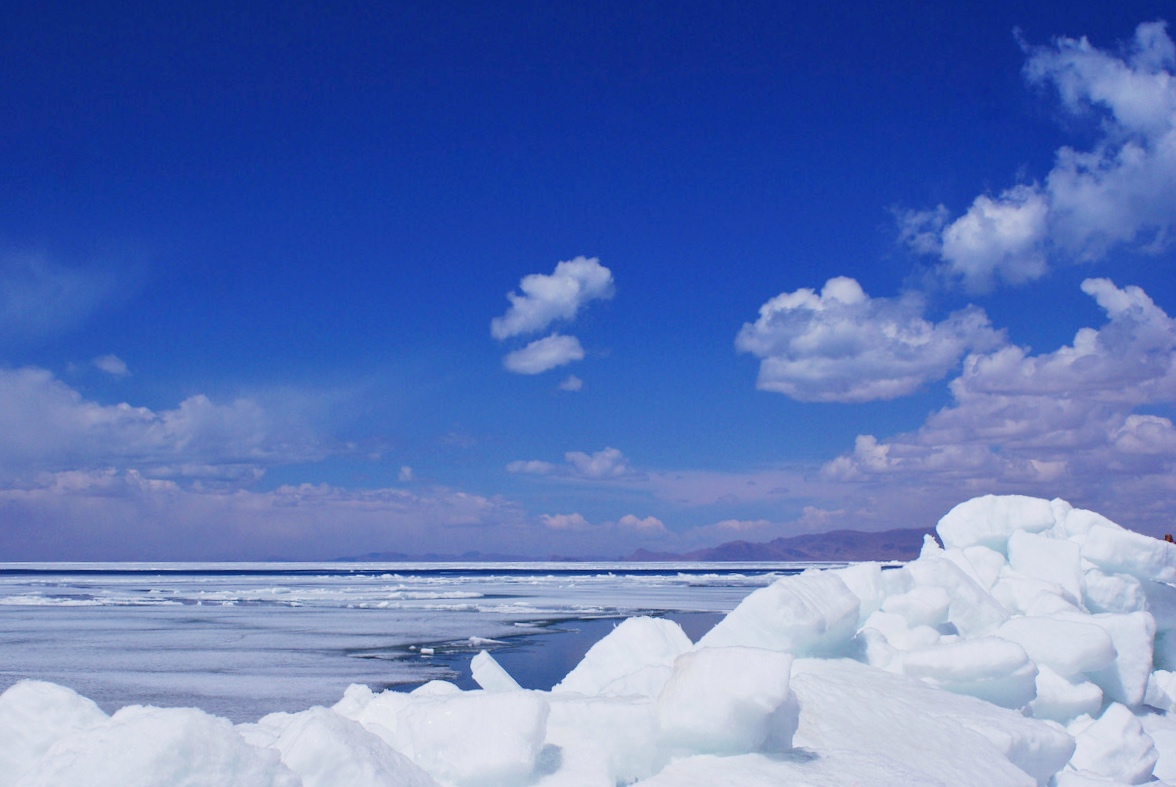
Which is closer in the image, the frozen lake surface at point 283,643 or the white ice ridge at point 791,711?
the white ice ridge at point 791,711

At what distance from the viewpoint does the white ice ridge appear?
91.8 inches

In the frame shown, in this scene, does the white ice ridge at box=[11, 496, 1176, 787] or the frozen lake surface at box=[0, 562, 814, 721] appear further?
the frozen lake surface at box=[0, 562, 814, 721]

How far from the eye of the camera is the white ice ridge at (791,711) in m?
2.33

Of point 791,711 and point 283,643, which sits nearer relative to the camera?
point 791,711

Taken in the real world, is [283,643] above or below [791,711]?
below

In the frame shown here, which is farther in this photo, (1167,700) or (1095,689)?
(1167,700)

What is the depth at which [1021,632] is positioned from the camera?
4.89 m

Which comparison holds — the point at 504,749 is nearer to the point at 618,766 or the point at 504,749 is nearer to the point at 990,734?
the point at 618,766

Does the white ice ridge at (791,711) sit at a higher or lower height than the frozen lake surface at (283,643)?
higher

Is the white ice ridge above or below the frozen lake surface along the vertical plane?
above

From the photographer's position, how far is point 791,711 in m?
3.06

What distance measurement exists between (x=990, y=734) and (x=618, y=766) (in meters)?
1.61

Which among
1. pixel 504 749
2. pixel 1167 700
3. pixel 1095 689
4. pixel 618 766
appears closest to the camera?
pixel 504 749

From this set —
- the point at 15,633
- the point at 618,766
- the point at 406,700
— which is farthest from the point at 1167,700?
the point at 15,633
